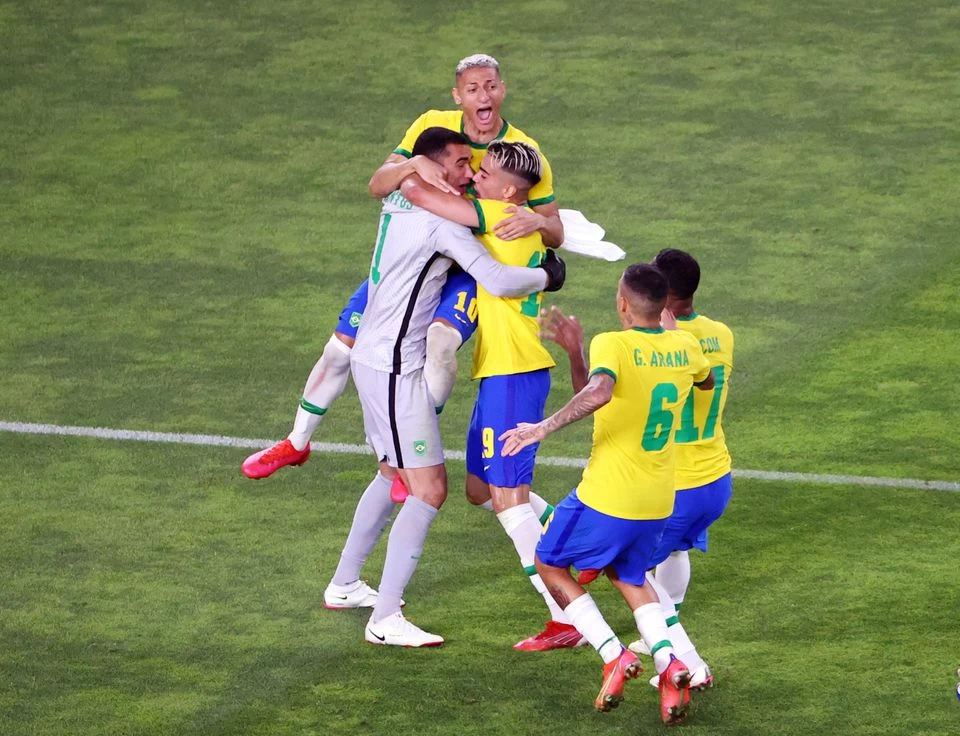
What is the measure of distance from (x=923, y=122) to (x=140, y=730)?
32.9 feet

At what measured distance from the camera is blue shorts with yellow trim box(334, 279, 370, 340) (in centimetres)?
773

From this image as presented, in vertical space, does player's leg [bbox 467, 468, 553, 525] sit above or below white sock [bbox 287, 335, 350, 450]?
below

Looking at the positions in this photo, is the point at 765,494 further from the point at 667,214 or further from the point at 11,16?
the point at 11,16

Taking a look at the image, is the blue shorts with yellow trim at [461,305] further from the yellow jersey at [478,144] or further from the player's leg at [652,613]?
the player's leg at [652,613]

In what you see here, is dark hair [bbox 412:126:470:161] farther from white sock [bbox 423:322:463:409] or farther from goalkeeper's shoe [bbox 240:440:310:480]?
goalkeeper's shoe [bbox 240:440:310:480]

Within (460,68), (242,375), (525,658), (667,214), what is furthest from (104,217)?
(525,658)

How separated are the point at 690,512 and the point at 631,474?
545 millimetres

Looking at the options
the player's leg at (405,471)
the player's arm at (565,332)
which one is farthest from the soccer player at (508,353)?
the player's arm at (565,332)

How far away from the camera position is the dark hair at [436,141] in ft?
23.3

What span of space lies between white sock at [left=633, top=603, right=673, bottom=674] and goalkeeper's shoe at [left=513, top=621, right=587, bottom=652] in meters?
0.71

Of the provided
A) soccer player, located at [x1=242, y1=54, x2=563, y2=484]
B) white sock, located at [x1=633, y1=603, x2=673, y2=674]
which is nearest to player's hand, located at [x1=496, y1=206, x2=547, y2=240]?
soccer player, located at [x1=242, y1=54, x2=563, y2=484]

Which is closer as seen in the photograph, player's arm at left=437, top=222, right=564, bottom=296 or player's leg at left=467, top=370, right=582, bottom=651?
player's arm at left=437, top=222, right=564, bottom=296

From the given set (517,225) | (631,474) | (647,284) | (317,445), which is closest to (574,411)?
(631,474)

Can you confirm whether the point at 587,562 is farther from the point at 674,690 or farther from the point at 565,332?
the point at 565,332
